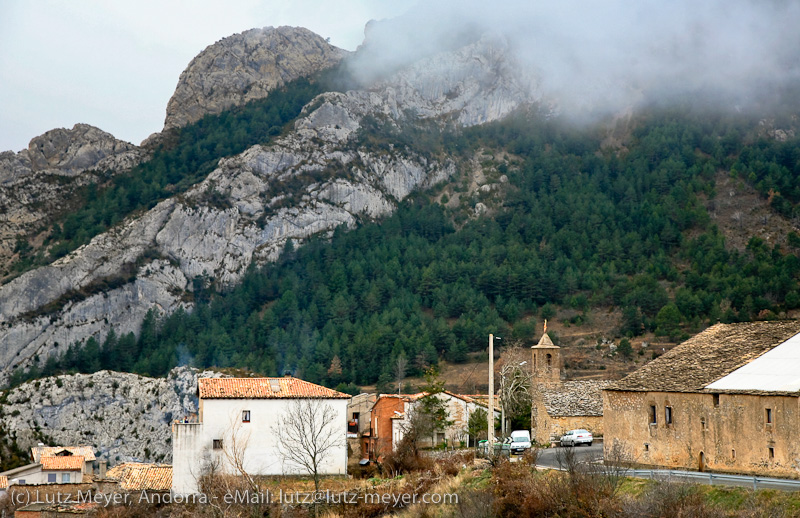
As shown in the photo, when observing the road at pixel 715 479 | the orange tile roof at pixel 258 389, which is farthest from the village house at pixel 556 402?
the road at pixel 715 479

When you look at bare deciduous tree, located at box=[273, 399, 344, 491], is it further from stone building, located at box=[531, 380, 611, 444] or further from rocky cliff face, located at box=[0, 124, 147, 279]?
rocky cliff face, located at box=[0, 124, 147, 279]

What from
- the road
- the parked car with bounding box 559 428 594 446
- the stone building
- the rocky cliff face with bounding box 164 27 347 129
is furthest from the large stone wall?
the rocky cliff face with bounding box 164 27 347 129

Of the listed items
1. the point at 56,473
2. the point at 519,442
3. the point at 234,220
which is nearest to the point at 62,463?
the point at 56,473

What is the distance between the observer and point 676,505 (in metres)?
26.9

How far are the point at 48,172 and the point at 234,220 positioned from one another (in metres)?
47.8

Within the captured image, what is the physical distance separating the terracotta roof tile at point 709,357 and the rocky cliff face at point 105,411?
59566 mm

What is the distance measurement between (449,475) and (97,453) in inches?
2470

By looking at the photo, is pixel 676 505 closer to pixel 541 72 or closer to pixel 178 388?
pixel 178 388

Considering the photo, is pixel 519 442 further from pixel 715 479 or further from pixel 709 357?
pixel 715 479

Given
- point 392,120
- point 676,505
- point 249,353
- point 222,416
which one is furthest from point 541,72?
point 676,505

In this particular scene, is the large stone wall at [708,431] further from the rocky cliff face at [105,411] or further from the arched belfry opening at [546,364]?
the rocky cliff face at [105,411]

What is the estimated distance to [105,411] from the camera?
9788 cm

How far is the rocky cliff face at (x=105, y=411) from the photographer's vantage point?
93062 millimetres

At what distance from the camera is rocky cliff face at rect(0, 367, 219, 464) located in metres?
93.1
